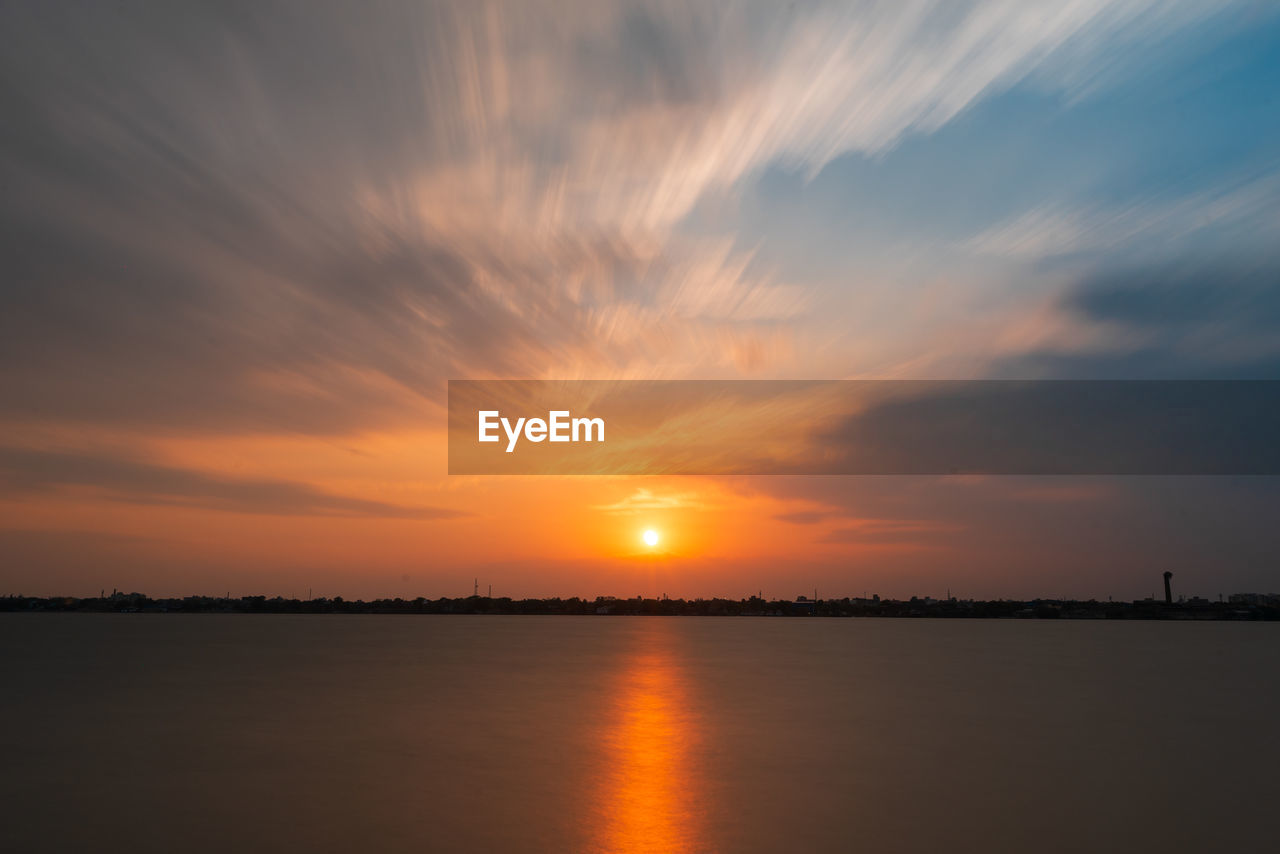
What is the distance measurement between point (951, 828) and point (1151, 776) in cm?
1167

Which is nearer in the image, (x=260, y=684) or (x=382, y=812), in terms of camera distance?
(x=382, y=812)

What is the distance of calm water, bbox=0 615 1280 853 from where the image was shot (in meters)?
19.3

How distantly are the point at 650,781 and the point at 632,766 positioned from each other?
2.63 meters

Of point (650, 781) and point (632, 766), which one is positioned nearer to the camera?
point (650, 781)

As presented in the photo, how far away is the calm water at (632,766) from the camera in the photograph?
19281mm

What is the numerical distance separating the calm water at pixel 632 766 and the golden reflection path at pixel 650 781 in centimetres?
12

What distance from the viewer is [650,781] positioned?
2550 centimetres

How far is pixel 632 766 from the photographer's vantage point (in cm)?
2800

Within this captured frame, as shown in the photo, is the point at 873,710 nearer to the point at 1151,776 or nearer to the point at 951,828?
the point at 1151,776

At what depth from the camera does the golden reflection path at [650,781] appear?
62.3 ft

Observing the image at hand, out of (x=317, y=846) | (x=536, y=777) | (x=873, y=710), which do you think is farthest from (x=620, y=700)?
(x=317, y=846)

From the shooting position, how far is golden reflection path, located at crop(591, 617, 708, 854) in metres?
19.0

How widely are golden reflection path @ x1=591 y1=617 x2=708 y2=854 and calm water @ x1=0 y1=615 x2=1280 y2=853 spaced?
0.12 meters

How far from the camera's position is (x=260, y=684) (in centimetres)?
5647
